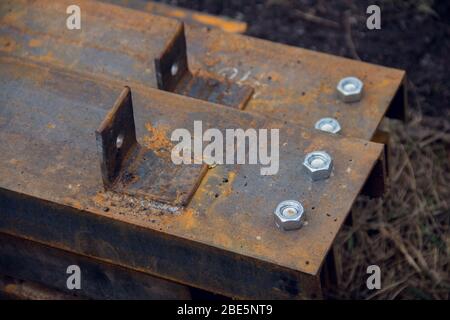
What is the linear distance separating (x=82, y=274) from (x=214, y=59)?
35.8 inches

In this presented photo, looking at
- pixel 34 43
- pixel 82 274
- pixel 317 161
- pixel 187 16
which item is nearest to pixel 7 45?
pixel 34 43

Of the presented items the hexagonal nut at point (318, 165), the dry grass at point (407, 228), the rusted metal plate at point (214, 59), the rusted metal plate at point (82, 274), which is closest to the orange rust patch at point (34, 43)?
the rusted metal plate at point (214, 59)

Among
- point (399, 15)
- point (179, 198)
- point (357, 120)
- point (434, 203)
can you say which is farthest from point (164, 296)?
point (399, 15)

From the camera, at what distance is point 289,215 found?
271 centimetres

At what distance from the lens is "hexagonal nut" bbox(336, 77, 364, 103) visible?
3275 millimetres

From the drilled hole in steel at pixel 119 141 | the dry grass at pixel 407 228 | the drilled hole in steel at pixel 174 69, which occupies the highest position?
the drilled hole in steel at pixel 119 141

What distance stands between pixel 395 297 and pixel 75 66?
5.29 feet

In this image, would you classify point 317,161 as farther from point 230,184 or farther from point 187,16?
point 187,16

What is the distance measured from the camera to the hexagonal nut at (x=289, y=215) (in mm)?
2693

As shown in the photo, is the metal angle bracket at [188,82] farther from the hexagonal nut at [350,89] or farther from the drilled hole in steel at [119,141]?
the drilled hole in steel at [119,141]

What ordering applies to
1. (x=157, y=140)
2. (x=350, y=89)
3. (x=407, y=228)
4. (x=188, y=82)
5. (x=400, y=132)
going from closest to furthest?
(x=157, y=140)
(x=350, y=89)
(x=188, y=82)
(x=407, y=228)
(x=400, y=132)

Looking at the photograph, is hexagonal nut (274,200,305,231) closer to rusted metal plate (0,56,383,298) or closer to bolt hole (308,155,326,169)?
rusted metal plate (0,56,383,298)

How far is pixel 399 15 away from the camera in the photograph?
498cm

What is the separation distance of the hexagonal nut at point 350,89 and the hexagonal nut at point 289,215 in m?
0.66
